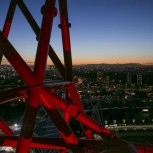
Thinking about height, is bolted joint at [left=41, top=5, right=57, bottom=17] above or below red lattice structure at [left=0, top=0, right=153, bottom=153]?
above

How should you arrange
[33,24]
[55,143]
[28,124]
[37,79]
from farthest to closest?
[33,24]
[55,143]
[37,79]
[28,124]

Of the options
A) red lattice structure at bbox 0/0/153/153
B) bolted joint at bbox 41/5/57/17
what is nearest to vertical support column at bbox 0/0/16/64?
red lattice structure at bbox 0/0/153/153

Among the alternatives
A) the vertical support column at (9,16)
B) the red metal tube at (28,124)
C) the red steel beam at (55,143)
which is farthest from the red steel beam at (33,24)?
the red metal tube at (28,124)

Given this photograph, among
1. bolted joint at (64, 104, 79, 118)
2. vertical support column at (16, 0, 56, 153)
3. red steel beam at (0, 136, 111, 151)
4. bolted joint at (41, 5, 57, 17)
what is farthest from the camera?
red steel beam at (0, 136, 111, 151)

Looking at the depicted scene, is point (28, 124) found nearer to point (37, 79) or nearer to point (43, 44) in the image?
point (37, 79)

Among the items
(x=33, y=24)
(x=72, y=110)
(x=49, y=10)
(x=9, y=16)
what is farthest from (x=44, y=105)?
(x=9, y=16)

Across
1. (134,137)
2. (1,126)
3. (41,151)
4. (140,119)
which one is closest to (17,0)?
(1,126)

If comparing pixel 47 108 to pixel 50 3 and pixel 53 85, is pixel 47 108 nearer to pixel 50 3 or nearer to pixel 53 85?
pixel 53 85

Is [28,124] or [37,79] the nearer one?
[28,124]

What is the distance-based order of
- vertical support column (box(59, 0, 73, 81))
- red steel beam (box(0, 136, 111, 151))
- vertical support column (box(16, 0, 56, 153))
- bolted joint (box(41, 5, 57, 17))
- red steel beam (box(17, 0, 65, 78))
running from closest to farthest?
vertical support column (box(16, 0, 56, 153)) → bolted joint (box(41, 5, 57, 17)) → red steel beam (box(0, 136, 111, 151)) → vertical support column (box(59, 0, 73, 81)) → red steel beam (box(17, 0, 65, 78))

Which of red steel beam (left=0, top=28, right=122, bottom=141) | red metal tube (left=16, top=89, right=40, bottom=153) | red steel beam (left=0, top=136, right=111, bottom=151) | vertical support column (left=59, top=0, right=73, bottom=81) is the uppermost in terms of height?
vertical support column (left=59, top=0, right=73, bottom=81)

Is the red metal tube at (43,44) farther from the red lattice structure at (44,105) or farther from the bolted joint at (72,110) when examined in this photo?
the bolted joint at (72,110)

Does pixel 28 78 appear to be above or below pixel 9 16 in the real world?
below

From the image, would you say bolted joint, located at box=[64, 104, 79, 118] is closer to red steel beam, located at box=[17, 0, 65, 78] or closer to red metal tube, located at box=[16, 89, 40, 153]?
red metal tube, located at box=[16, 89, 40, 153]
